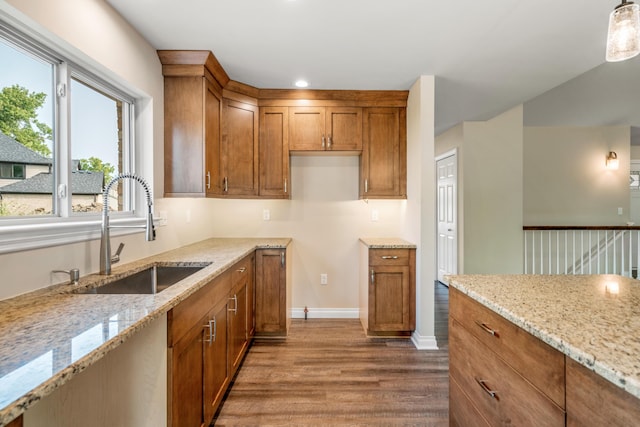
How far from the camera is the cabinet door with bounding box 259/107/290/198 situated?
3.38 m

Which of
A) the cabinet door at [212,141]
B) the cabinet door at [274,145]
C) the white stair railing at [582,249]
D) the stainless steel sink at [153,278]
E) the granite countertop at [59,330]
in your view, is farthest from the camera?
the white stair railing at [582,249]

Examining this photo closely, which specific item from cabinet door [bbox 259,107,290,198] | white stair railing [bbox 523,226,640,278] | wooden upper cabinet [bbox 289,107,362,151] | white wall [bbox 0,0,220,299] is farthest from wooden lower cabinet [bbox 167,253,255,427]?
white stair railing [bbox 523,226,640,278]

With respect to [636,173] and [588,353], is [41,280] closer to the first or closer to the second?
[588,353]

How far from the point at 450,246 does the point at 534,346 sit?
14.0ft

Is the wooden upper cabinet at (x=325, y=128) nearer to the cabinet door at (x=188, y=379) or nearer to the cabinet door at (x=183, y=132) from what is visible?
the cabinet door at (x=183, y=132)

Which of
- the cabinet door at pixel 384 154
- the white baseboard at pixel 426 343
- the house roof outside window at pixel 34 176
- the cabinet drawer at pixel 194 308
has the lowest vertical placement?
the white baseboard at pixel 426 343

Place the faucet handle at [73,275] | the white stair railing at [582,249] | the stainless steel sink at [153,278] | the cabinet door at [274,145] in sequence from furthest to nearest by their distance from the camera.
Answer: the white stair railing at [582,249], the cabinet door at [274,145], the stainless steel sink at [153,278], the faucet handle at [73,275]

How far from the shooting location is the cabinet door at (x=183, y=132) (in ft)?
8.56

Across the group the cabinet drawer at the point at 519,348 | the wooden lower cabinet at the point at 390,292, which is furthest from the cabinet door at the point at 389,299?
the cabinet drawer at the point at 519,348

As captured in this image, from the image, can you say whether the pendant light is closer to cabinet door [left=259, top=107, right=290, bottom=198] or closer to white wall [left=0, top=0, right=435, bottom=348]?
white wall [left=0, top=0, right=435, bottom=348]

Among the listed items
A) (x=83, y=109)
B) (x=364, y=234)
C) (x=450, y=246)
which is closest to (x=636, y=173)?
(x=450, y=246)

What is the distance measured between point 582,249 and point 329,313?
12.7 ft

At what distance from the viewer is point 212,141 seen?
2.85m

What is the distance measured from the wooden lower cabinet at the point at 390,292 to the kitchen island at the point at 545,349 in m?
1.47
